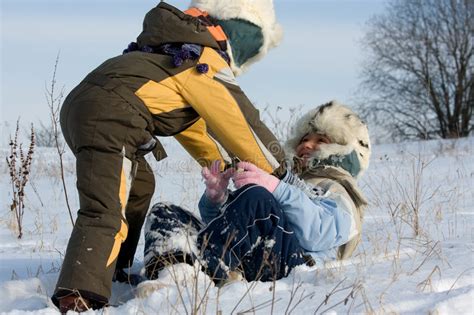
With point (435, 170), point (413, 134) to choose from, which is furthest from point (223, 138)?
point (413, 134)

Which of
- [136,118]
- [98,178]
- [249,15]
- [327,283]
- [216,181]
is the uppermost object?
[249,15]

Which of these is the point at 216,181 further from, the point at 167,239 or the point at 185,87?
the point at 185,87

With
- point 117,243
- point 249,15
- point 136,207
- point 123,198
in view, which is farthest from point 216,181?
point 249,15

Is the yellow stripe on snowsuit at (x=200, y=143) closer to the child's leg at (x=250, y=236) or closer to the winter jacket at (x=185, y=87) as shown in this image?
the winter jacket at (x=185, y=87)

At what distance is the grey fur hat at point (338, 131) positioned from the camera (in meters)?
3.87

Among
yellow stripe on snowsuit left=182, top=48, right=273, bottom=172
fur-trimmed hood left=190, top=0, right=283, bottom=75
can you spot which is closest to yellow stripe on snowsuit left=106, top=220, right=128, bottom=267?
yellow stripe on snowsuit left=182, top=48, right=273, bottom=172

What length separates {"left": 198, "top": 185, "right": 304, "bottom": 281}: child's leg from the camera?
119 inches

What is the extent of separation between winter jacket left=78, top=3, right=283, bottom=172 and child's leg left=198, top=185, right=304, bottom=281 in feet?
0.70

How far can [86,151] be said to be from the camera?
295cm

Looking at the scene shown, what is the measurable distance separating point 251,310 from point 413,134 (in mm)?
29749

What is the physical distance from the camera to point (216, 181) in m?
3.38

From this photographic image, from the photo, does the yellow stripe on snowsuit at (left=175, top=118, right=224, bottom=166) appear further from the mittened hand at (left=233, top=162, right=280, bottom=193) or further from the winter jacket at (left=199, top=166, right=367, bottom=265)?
the mittened hand at (left=233, top=162, right=280, bottom=193)

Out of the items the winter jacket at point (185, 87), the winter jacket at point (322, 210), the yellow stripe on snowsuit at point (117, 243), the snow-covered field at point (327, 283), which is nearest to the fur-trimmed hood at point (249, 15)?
the winter jacket at point (185, 87)

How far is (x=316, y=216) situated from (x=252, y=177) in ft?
1.23
